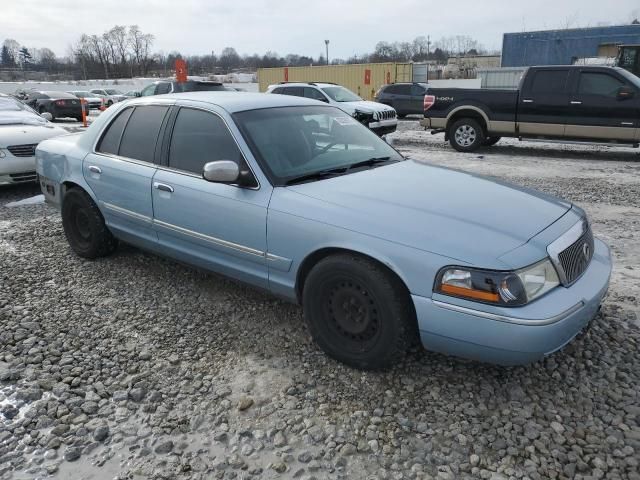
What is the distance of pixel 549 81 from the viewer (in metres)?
10.7

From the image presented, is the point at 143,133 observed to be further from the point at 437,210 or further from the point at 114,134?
the point at 437,210

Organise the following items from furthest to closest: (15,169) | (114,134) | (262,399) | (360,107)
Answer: (360,107) < (15,169) < (114,134) < (262,399)

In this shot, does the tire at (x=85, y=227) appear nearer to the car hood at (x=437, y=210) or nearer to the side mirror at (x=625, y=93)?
the car hood at (x=437, y=210)

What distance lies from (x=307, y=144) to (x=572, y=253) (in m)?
1.87

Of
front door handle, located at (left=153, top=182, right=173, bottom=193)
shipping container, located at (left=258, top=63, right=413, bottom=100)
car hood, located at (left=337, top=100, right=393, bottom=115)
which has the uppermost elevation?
shipping container, located at (left=258, top=63, right=413, bottom=100)

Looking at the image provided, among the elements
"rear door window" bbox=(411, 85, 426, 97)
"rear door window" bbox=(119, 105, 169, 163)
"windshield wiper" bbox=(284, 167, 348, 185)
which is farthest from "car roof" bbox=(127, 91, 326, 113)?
"rear door window" bbox=(411, 85, 426, 97)

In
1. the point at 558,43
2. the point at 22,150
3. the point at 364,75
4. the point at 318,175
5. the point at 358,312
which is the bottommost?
the point at 358,312

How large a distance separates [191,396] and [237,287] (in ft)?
4.83

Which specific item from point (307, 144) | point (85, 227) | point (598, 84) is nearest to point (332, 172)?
point (307, 144)

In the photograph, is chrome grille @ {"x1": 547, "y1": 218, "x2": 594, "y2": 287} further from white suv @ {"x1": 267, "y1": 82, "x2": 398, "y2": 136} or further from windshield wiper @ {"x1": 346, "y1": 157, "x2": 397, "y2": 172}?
white suv @ {"x1": 267, "y1": 82, "x2": 398, "y2": 136}

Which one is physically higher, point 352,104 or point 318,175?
point 352,104

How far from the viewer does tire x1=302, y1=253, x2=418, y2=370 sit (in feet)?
9.05

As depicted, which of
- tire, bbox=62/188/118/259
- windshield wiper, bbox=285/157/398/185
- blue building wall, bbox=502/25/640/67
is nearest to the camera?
windshield wiper, bbox=285/157/398/185

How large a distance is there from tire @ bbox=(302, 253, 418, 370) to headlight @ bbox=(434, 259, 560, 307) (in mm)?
284
